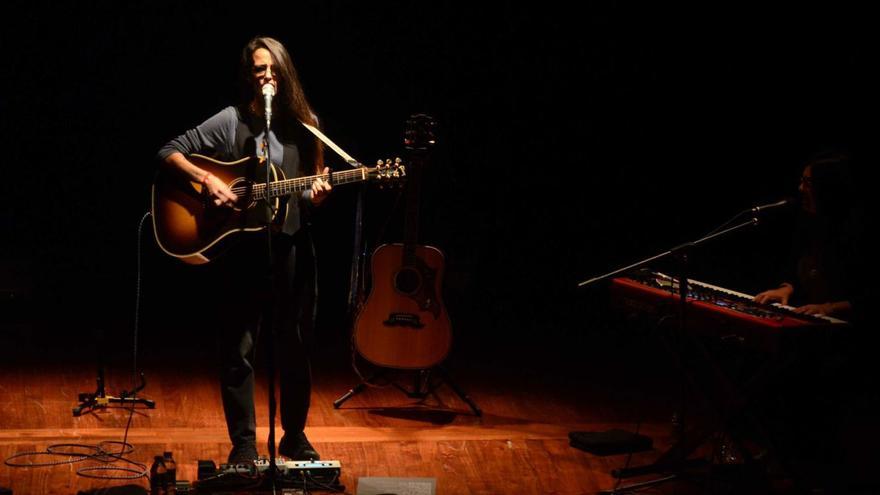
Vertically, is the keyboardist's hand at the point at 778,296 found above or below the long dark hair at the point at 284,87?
below

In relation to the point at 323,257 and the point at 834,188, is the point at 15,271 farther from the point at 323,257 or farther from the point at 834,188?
the point at 834,188

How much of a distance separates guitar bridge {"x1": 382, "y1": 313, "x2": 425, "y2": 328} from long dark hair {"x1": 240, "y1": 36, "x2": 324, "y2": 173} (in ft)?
4.23

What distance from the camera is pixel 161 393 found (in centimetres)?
512

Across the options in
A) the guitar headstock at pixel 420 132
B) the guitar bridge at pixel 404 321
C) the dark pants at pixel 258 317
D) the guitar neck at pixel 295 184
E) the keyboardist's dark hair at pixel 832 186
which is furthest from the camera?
the guitar bridge at pixel 404 321

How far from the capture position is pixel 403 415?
4945 millimetres

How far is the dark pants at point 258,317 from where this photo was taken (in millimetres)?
3832

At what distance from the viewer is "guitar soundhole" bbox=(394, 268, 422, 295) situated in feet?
16.4

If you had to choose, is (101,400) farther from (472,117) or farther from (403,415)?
(472,117)

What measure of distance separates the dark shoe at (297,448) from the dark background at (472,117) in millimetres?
2691

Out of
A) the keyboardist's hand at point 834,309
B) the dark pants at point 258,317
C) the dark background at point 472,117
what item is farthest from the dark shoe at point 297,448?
the dark background at point 472,117

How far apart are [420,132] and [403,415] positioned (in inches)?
56.4

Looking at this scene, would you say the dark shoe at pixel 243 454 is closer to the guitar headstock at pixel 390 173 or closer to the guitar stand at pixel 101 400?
the guitar stand at pixel 101 400

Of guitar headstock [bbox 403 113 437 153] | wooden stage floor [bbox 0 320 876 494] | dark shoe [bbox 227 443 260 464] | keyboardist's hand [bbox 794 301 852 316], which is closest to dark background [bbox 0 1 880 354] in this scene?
wooden stage floor [bbox 0 320 876 494]

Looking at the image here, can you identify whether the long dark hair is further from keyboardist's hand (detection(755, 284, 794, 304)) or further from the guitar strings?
keyboardist's hand (detection(755, 284, 794, 304))
